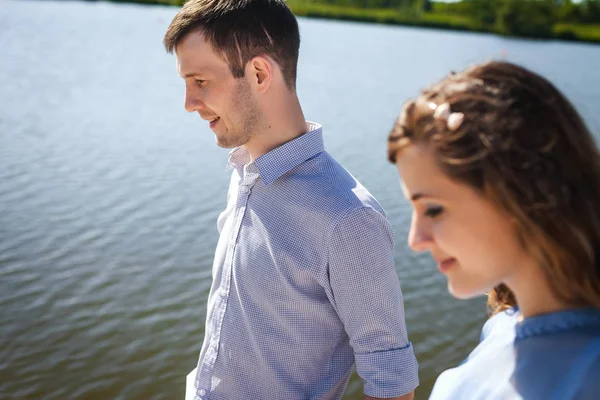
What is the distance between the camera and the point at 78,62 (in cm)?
1525

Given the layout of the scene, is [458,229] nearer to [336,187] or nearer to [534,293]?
[534,293]

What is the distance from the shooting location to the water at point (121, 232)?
452 cm

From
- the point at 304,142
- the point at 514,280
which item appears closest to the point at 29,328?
the point at 304,142

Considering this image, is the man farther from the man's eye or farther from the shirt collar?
the man's eye

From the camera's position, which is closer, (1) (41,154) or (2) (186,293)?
(2) (186,293)

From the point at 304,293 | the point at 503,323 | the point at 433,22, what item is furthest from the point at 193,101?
the point at 433,22

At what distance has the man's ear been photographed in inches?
76.4

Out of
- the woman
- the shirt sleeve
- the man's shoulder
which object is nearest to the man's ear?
the man's shoulder

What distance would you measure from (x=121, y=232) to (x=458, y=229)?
5482 mm

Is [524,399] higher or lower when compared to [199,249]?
higher

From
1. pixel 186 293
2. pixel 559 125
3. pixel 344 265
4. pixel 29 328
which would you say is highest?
pixel 559 125

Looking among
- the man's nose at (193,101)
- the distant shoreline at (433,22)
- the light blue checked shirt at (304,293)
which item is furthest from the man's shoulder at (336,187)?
the distant shoreline at (433,22)

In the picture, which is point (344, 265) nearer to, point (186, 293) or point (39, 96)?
point (186, 293)

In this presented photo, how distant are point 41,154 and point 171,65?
8.55 m
